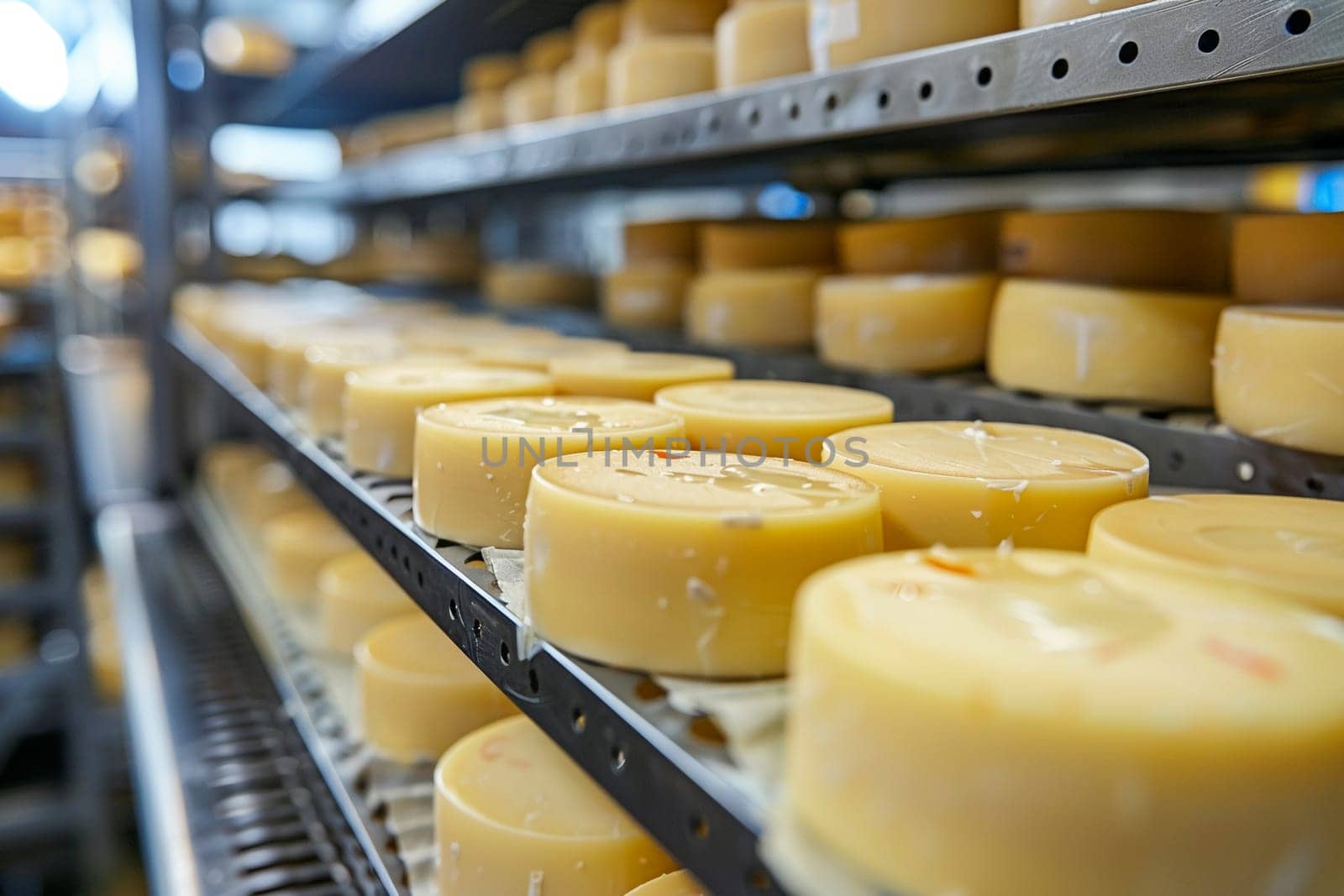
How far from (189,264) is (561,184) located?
168 centimetres

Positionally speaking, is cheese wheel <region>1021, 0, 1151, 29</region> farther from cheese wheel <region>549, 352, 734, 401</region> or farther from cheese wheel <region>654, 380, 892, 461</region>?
cheese wheel <region>549, 352, 734, 401</region>

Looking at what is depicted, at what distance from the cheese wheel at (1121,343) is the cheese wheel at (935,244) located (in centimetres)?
28

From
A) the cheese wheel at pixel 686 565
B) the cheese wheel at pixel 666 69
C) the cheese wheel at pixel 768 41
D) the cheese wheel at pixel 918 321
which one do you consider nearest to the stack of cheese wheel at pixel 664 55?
the cheese wheel at pixel 666 69

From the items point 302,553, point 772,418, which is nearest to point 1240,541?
point 772,418

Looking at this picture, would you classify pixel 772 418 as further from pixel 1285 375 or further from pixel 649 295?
pixel 649 295

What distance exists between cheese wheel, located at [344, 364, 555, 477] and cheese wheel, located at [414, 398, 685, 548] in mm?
187

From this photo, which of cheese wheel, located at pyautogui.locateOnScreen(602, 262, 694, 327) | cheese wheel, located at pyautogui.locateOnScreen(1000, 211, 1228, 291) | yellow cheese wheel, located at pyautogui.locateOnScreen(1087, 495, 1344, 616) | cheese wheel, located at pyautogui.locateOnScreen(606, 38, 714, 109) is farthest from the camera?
cheese wheel, located at pyautogui.locateOnScreen(602, 262, 694, 327)

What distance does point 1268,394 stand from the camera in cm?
82

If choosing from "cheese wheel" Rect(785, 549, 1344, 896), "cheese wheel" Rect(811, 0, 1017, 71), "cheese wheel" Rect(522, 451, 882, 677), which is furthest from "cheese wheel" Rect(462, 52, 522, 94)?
"cheese wheel" Rect(785, 549, 1344, 896)

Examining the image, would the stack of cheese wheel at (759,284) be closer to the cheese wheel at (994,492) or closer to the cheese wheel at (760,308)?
the cheese wheel at (760,308)

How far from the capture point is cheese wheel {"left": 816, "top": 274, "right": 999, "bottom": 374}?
120 cm

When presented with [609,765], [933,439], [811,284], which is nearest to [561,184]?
Result: [811,284]

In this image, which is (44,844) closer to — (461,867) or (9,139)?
(461,867)

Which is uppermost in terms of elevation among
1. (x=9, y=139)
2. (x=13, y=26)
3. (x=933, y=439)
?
(x=13, y=26)
